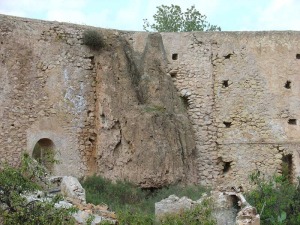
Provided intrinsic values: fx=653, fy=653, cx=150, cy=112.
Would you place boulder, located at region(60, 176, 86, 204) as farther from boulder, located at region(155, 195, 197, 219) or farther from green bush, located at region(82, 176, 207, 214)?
boulder, located at region(155, 195, 197, 219)

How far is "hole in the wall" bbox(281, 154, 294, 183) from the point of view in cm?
1917

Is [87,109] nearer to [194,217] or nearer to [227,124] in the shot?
[227,124]

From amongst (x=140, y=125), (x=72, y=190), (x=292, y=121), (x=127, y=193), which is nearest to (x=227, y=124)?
(x=292, y=121)

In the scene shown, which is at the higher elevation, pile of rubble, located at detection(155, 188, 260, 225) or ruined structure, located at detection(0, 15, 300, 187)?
ruined structure, located at detection(0, 15, 300, 187)

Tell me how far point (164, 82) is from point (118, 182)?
11.6ft

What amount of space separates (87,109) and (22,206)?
792cm

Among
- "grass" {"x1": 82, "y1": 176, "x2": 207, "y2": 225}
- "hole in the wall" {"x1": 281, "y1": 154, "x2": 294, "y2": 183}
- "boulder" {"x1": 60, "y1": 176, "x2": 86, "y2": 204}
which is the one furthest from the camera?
"hole in the wall" {"x1": 281, "y1": 154, "x2": 294, "y2": 183}

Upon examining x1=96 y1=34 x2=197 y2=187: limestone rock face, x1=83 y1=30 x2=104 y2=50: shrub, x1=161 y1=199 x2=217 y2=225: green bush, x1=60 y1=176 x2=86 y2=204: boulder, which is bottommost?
x1=161 y1=199 x2=217 y2=225: green bush

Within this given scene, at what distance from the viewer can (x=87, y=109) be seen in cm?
1825

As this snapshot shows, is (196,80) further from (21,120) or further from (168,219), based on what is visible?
(168,219)

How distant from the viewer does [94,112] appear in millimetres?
18312

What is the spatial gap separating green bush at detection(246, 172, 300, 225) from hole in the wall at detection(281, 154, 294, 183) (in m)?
3.10

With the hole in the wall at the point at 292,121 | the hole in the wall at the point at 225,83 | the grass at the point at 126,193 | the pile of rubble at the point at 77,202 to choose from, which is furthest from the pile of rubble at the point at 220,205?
the hole in the wall at the point at 225,83

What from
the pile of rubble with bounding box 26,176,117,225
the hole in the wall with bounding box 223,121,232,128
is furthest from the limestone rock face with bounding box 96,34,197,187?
the pile of rubble with bounding box 26,176,117,225
